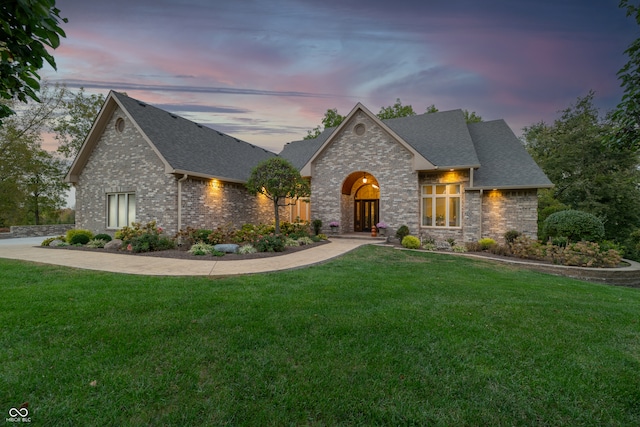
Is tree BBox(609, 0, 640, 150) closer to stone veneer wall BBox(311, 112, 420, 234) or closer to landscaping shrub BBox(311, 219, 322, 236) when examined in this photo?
stone veneer wall BBox(311, 112, 420, 234)

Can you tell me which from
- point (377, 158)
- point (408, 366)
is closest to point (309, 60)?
point (377, 158)

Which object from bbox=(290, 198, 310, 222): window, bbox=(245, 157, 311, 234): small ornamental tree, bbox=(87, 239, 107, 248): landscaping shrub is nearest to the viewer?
bbox=(87, 239, 107, 248): landscaping shrub

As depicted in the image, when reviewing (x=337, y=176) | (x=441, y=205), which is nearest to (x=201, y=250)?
(x=337, y=176)

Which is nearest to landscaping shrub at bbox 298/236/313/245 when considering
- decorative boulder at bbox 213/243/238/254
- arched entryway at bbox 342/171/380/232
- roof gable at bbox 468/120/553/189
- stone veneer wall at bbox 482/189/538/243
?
decorative boulder at bbox 213/243/238/254

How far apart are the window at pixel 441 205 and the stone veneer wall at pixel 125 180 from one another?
12042 mm

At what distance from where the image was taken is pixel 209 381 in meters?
2.58

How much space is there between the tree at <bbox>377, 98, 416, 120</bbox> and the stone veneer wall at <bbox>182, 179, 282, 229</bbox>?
19.1m

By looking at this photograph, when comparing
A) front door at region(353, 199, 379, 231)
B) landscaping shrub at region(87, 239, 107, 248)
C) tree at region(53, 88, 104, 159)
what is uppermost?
tree at region(53, 88, 104, 159)

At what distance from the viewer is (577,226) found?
11.2 m

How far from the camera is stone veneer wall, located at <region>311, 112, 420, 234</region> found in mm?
13992

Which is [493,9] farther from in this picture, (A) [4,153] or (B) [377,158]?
(A) [4,153]

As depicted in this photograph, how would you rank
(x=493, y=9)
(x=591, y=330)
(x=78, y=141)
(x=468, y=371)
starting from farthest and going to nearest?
(x=78, y=141) → (x=493, y=9) → (x=591, y=330) → (x=468, y=371)

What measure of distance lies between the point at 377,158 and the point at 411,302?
34.9ft

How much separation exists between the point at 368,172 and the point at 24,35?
13.7 m
